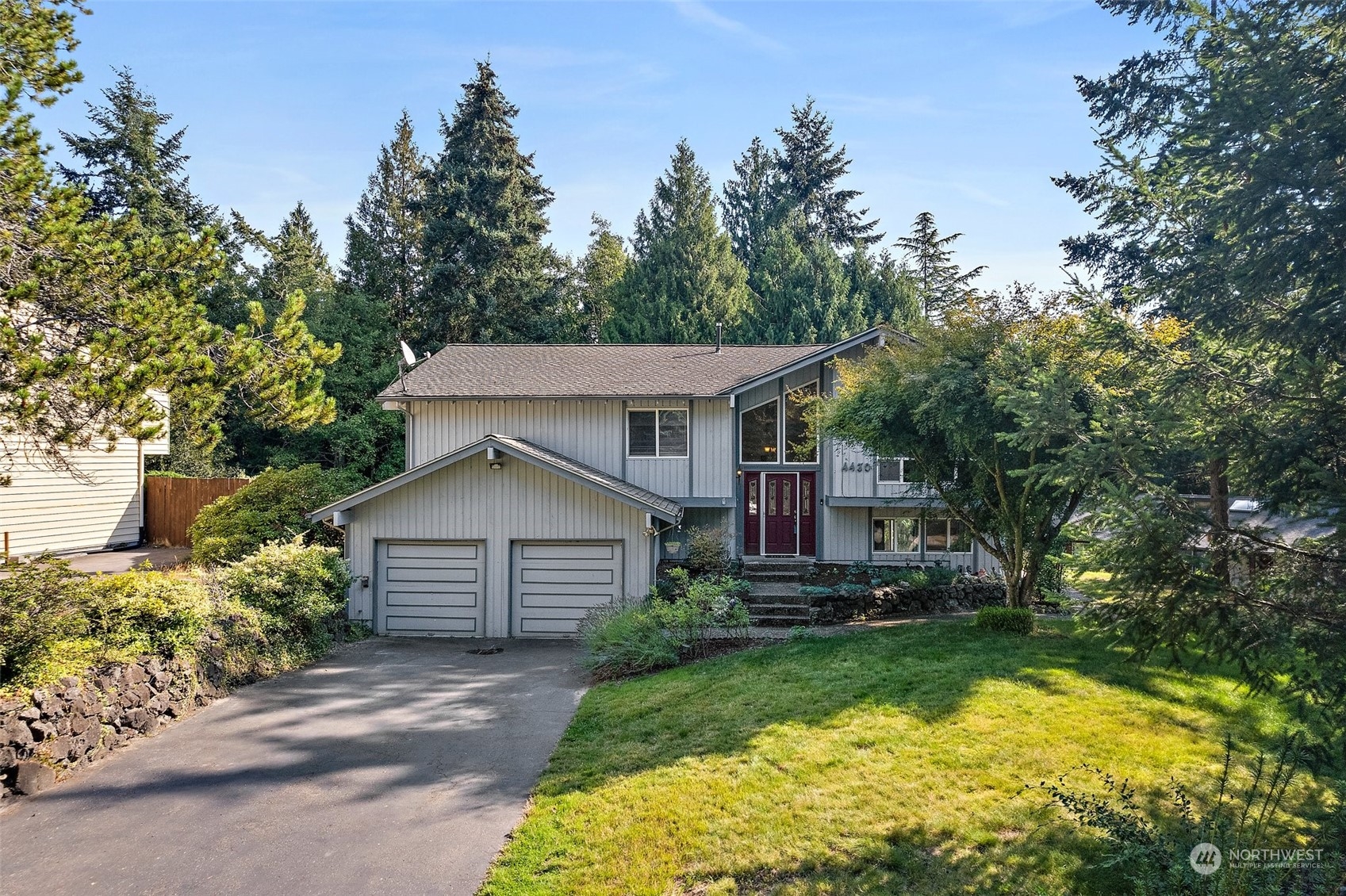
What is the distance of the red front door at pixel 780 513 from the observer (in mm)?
18000

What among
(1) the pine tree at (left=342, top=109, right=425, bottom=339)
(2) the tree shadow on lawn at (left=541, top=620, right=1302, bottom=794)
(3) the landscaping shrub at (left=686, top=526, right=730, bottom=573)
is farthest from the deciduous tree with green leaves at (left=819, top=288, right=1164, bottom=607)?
(1) the pine tree at (left=342, top=109, right=425, bottom=339)

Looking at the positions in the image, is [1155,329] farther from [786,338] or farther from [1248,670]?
[786,338]

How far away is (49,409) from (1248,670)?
33.6ft

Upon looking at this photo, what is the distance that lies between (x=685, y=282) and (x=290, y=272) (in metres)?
18.3

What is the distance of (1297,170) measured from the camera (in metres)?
4.62

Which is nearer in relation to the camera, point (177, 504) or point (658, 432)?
point (658, 432)

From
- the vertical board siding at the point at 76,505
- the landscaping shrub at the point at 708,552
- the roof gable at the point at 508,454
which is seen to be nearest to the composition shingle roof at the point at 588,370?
the landscaping shrub at the point at 708,552

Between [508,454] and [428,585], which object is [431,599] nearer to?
[428,585]

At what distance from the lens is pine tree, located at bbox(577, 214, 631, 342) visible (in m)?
36.0

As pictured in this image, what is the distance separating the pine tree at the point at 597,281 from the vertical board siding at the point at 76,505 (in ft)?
64.5

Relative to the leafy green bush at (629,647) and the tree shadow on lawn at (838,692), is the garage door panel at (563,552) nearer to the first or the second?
the leafy green bush at (629,647)

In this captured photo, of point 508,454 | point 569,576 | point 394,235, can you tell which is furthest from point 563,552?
point 394,235

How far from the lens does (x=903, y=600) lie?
1523 cm

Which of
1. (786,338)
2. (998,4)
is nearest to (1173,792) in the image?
(998,4)
